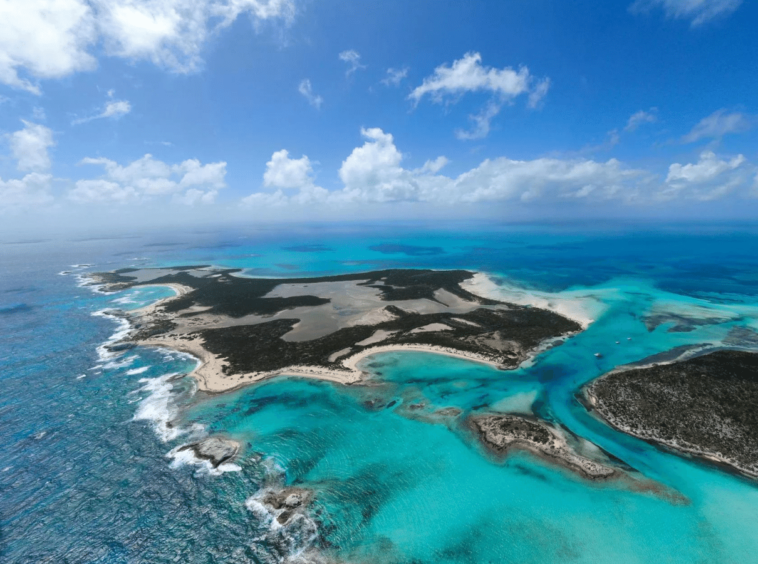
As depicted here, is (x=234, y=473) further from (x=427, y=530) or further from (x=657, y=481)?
(x=657, y=481)

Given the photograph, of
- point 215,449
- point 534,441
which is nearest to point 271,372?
point 215,449

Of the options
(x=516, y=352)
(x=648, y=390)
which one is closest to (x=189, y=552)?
(x=516, y=352)

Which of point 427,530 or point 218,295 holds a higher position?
point 218,295

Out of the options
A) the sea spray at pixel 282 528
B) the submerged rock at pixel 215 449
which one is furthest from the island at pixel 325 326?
the sea spray at pixel 282 528

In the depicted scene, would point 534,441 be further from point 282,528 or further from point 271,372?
point 271,372

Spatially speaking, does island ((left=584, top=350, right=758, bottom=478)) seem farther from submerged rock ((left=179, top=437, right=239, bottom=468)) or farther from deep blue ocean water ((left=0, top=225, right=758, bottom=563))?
submerged rock ((left=179, top=437, right=239, bottom=468))
